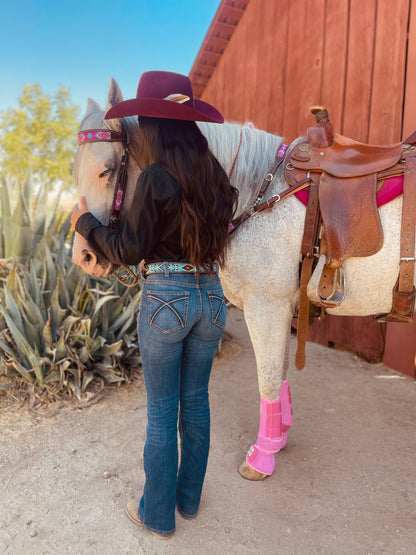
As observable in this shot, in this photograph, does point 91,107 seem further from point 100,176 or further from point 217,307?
point 217,307

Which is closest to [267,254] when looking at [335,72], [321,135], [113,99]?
[321,135]

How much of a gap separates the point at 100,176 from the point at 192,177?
18.2 inches

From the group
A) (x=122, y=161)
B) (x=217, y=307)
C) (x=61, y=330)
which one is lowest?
(x=61, y=330)

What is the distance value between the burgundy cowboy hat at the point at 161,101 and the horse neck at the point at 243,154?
242 millimetres

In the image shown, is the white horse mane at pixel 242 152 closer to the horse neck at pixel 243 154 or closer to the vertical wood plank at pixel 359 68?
the horse neck at pixel 243 154

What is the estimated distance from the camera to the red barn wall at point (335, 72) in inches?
140

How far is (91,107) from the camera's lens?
6.14ft

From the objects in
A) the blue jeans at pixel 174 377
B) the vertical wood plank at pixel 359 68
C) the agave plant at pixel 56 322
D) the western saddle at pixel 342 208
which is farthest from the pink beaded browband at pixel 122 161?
the vertical wood plank at pixel 359 68

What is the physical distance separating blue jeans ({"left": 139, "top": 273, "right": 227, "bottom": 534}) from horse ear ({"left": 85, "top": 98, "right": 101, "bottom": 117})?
0.84 meters

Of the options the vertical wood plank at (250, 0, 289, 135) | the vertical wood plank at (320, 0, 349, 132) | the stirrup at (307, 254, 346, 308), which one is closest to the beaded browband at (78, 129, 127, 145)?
the stirrup at (307, 254, 346, 308)

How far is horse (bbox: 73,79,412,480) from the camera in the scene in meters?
1.84

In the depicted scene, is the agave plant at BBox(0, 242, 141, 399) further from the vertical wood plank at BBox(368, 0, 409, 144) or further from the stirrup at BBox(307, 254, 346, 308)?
the vertical wood plank at BBox(368, 0, 409, 144)

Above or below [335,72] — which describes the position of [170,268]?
below

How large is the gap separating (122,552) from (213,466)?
733 mm
